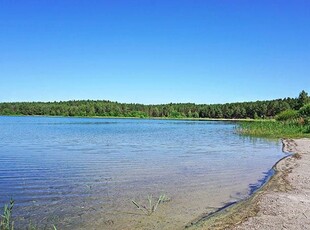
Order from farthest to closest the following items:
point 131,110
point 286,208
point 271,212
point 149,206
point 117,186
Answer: point 131,110 < point 117,186 < point 149,206 < point 286,208 < point 271,212

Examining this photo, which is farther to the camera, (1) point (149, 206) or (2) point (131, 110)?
(2) point (131, 110)

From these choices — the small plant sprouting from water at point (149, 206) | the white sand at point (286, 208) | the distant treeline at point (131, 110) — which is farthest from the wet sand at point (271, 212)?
the distant treeline at point (131, 110)

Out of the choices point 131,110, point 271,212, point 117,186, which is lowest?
point 117,186

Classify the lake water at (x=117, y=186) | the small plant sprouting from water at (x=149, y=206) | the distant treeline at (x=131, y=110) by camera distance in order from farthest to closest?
the distant treeline at (x=131, y=110), the small plant sprouting from water at (x=149, y=206), the lake water at (x=117, y=186)

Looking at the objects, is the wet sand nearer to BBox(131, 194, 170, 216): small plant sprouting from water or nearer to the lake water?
the lake water

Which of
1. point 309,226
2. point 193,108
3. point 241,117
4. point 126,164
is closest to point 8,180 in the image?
point 126,164

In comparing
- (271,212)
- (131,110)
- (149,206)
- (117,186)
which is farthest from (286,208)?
(131,110)

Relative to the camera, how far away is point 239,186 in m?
14.0

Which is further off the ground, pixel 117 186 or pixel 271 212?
pixel 271 212

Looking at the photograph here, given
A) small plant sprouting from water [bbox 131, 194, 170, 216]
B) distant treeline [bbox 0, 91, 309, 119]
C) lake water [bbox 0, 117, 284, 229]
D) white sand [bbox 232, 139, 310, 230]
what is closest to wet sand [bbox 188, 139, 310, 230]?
white sand [bbox 232, 139, 310, 230]

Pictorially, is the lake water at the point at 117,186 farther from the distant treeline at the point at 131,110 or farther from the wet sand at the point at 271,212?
the distant treeline at the point at 131,110

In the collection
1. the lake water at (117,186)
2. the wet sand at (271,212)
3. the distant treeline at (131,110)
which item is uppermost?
the distant treeline at (131,110)

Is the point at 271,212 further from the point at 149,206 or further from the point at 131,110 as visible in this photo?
the point at 131,110

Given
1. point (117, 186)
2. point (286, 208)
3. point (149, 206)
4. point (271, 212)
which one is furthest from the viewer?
point (117, 186)
